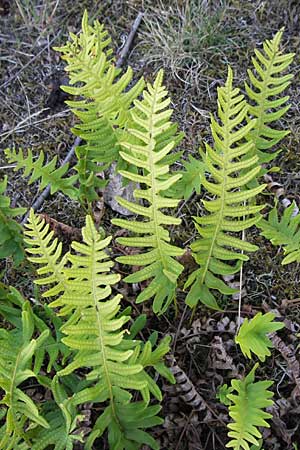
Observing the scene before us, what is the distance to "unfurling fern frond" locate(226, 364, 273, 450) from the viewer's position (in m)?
1.39

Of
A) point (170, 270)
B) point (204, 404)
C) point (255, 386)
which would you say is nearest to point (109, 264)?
point (170, 270)

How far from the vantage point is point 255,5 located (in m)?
Answer: 2.53

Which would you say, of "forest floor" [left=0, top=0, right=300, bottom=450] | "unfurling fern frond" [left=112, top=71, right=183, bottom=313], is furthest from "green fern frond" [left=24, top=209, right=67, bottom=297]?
"forest floor" [left=0, top=0, right=300, bottom=450]

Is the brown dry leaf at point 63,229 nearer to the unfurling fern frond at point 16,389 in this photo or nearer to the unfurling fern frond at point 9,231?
the unfurling fern frond at point 9,231

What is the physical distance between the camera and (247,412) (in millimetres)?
1453

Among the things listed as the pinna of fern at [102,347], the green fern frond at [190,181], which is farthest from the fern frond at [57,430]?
the green fern frond at [190,181]

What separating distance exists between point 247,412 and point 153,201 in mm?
539

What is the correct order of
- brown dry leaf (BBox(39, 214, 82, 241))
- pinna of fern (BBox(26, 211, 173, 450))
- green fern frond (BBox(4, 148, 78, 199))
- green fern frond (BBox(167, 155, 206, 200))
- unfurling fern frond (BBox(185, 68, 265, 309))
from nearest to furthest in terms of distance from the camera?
pinna of fern (BBox(26, 211, 173, 450)) < unfurling fern frond (BBox(185, 68, 265, 309)) < green fern frond (BBox(167, 155, 206, 200)) < green fern frond (BBox(4, 148, 78, 199)) < brown dry leaf (BBox(39, 214, 82, 241))

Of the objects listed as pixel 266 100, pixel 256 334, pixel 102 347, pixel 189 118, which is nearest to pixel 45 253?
pixel 102 347

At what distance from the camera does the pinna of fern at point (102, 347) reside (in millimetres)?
1324

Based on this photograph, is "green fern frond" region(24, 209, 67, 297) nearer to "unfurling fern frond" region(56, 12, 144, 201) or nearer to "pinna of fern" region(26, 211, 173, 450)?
"pinna of fern" region(26, 211, 173, 450)

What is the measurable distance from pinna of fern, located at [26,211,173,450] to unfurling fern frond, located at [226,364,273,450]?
210 mm

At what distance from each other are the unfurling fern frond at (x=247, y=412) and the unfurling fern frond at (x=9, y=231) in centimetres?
79

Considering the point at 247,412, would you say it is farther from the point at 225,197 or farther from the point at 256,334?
the point at 225,197
